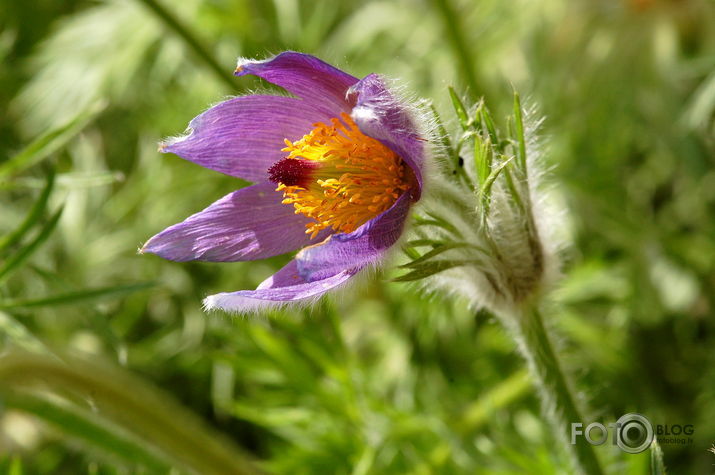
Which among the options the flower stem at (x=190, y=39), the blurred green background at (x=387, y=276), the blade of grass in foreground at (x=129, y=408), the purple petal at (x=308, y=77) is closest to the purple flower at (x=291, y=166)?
the purple petal at (x=308, y=77)

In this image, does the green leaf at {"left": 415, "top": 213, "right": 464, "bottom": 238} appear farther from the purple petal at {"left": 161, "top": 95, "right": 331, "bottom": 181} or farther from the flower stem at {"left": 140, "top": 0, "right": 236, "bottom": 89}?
the flower stem at {"left": 140, "top": 0, "right": 236, "bottom": 89}

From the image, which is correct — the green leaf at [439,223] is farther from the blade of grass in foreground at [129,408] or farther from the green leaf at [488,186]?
the blade of grass in foreground at [129,408]

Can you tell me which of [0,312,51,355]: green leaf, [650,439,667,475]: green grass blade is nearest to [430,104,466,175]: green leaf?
[650,439,667,475]: green grass blade

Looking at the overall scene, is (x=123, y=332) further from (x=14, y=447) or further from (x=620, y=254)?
(x=620, y=254)

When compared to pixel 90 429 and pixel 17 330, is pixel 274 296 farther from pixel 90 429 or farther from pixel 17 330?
pixel 17 330

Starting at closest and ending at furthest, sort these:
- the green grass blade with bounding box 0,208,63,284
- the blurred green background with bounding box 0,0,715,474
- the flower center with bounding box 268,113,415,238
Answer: the flower center with bounding box 268,113,415,238
the green grass blade with bounding box 0,208,63,284
the blurred green background with bounding box 0,0,715,474

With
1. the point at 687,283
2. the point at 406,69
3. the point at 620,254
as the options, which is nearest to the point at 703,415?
the point at 687,283

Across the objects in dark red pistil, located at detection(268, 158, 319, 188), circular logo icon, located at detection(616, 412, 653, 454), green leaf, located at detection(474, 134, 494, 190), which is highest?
dark red pistil, located at detection(268, 158, 319, 188)

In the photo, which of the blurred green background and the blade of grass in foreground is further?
the blurred green background

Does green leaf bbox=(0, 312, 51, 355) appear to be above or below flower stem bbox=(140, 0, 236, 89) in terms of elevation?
below
